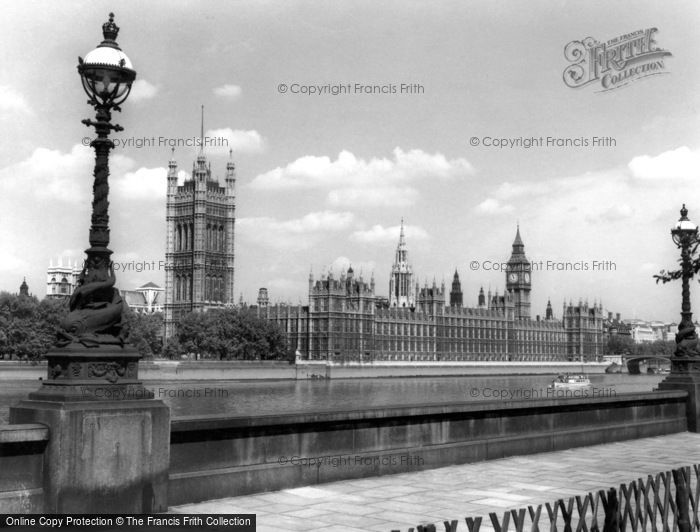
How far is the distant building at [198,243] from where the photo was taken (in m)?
135

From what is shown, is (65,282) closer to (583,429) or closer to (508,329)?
(508,329)

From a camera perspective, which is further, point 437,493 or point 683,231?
point 683,231

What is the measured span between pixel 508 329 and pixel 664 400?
13550 centimetres

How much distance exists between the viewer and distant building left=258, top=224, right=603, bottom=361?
120750mm

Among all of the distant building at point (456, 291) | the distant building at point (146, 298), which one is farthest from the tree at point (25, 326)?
the distant building at point (456, 291)

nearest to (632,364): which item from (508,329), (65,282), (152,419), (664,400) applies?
(508,329)

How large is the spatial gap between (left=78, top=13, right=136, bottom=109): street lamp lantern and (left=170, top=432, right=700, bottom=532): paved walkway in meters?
3.74

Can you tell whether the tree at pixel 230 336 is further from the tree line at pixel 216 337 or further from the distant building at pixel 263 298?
the distant building at pixel 263 298

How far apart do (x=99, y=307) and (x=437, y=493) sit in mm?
4014

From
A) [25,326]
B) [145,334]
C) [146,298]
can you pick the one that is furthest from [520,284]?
[25,326]

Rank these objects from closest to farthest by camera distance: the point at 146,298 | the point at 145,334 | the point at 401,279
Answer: the point at 145,334 → the point at 401,279 → the point at 146,298

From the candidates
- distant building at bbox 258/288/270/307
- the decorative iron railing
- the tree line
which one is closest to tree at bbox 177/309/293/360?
the tree line

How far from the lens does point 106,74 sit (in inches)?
309

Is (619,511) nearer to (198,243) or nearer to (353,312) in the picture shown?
(353,312)
